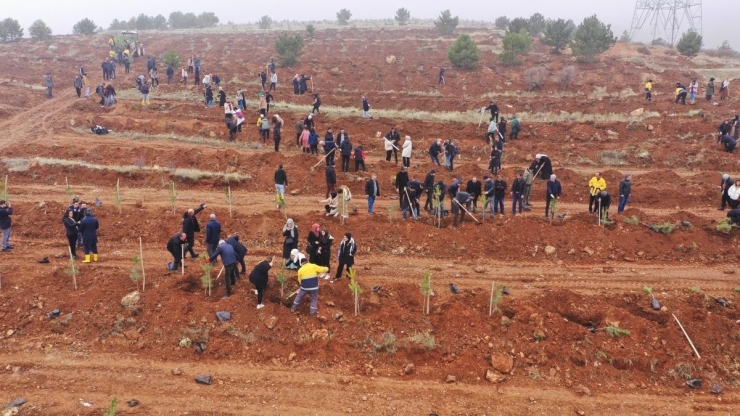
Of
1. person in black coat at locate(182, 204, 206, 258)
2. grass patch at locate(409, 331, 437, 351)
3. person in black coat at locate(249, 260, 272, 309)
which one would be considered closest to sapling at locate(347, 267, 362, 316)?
grass patch at locate(409, 331, 437, 351)

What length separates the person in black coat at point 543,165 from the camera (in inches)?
685

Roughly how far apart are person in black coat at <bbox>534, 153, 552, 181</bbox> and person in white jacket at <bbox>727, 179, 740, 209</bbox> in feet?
17.1

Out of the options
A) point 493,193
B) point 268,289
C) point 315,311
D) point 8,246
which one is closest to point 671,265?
point 493,193

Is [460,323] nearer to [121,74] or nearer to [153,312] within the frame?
[153,312]

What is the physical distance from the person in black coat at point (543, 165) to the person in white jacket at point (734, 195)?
17.1 ft

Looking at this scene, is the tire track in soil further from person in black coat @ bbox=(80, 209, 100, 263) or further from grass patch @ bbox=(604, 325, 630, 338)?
person in black coat @ bbox=(80, 209, 100, 263)

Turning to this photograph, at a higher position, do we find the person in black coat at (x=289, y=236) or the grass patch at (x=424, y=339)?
the person in black coat at (x=289, y=236)

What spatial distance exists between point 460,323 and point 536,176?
972 centimetres

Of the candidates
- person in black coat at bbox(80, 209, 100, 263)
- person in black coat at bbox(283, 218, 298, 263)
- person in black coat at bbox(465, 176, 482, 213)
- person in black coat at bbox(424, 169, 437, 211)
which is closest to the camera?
person in black coat at bbox(283, 218, 298, 263)

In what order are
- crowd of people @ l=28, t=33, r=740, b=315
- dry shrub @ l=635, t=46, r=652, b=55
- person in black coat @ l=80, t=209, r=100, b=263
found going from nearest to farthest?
crowd of people @ l=28, t=33, r=740, b=315
person in black coat @ l=80, t=209, r=100, b=263
dry shrub @ l=635, t=46, r=652, b=55

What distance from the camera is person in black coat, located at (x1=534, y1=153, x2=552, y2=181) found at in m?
17.4

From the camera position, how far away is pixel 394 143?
20.5 meters

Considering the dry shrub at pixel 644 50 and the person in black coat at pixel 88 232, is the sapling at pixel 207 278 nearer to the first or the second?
the person in black coat at pixel 88 232

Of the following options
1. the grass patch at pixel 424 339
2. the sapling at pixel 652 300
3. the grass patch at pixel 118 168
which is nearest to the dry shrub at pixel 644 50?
the grass patch at pixel 118 168
